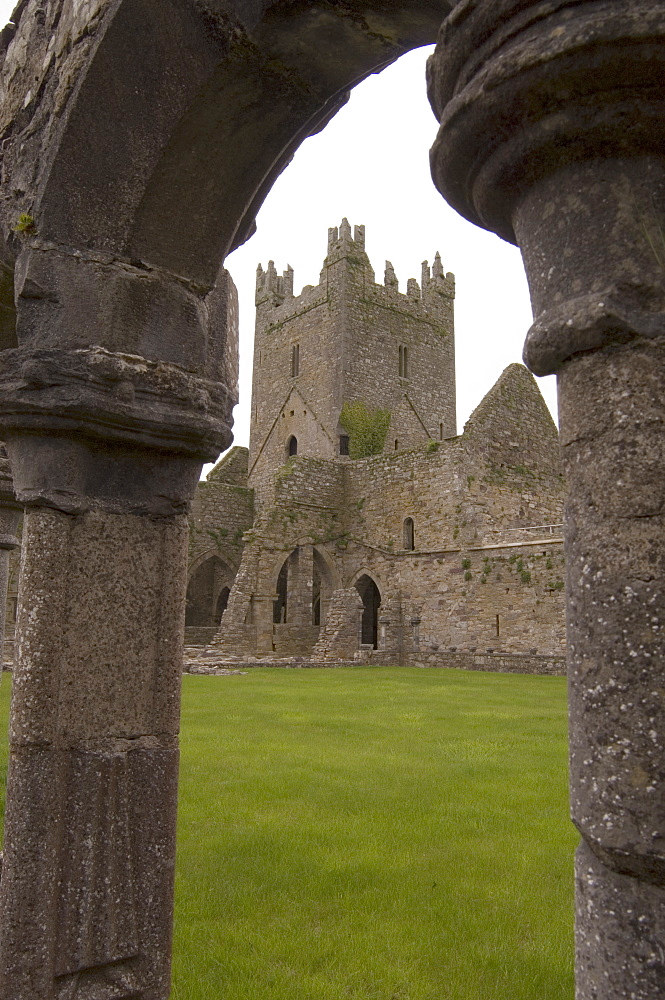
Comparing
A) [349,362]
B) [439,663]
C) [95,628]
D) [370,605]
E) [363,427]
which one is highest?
[349,362]

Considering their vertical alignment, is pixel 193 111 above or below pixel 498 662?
above

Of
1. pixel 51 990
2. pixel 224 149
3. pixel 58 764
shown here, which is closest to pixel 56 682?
pixel 58 764

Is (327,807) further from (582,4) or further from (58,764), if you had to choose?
(582,4)

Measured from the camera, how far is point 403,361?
33.6m

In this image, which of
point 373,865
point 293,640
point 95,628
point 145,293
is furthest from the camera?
point 293,640

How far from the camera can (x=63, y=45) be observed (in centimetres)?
282

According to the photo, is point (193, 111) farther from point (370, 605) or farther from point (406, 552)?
point (370, 605)

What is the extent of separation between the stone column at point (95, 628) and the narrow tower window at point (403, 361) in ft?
102

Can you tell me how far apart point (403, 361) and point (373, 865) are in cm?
3084

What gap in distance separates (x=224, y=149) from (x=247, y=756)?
4996 mm

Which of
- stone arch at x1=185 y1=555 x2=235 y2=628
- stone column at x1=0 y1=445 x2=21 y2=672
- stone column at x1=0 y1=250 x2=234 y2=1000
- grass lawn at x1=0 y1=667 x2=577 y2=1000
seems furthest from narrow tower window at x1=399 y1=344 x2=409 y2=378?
stone column at x1=0 y1=250 x2=234 y2=1000

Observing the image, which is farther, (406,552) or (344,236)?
(344,236)

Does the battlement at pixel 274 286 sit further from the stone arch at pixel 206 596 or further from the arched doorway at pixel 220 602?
the arched doorway at pixel 220 602

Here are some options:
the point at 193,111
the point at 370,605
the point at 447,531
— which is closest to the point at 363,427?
the point at 370,605
